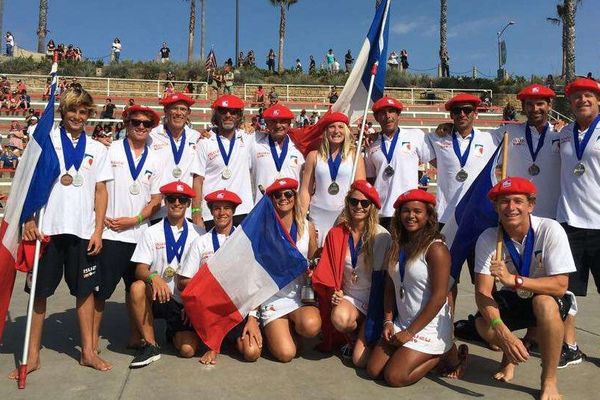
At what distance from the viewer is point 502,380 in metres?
4.25

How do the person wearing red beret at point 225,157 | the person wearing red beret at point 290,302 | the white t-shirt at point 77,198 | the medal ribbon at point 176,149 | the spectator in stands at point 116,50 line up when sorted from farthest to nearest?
the spectator in stands at point 116,50
the person wearing red beret at point 225,157
the medal ribbon at point 176,149
the person wearing red beret at point 290,302
the white t-shirt at point 77,198

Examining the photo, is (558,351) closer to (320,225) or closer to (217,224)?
(320,225)

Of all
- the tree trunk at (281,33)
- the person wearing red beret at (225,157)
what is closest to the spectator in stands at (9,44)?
the tree trunk at (281,33)

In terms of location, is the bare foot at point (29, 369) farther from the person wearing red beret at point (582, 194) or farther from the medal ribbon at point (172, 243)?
the person wearing red beret at point (582, 194)

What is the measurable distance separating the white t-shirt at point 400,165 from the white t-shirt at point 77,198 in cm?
269

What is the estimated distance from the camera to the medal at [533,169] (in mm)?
5184

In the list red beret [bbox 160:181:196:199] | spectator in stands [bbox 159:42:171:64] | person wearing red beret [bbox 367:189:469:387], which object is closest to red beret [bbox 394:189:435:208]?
person wearing red beret [bbox 367:189:469:387]

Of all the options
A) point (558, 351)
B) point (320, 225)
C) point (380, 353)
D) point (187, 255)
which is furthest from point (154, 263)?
point (558, 351)

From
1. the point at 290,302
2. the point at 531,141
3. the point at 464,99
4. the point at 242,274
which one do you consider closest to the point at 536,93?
the point at 531,141

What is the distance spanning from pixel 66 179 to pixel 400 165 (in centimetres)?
317

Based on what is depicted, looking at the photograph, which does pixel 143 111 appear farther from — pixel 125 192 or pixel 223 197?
pixel 223 197

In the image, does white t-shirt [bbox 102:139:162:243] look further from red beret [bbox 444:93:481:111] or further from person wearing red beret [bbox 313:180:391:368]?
red beret [bbox 444:93:481:111]

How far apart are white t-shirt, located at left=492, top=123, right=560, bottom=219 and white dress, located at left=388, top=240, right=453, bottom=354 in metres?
1.62

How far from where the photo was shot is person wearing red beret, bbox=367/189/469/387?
415 centimetres
